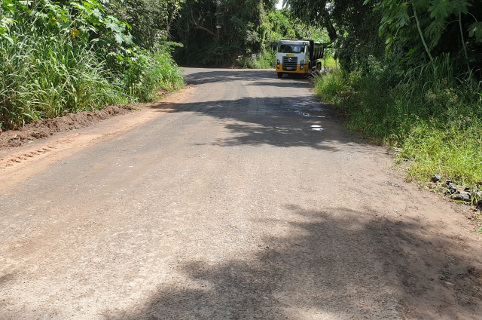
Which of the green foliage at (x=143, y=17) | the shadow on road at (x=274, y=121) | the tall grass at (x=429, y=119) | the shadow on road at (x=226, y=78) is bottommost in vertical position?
the shadow on road at (x=226, y=78)

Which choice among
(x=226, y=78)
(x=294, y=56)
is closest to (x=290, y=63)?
(x=294, y=56)

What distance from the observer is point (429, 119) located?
8461 millimetres

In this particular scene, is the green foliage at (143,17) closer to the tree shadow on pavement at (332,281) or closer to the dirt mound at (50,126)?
the dirt mound at (50,126)

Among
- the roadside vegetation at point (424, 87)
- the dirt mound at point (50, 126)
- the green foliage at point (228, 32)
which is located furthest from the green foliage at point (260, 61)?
the dirt mound at point (50, 126)

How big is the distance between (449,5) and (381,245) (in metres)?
6.11

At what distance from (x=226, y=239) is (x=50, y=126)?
22.1 ft

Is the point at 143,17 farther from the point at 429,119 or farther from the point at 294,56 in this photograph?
the point at 294,56

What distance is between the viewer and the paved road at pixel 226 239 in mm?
2998

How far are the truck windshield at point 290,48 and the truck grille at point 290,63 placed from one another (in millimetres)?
465

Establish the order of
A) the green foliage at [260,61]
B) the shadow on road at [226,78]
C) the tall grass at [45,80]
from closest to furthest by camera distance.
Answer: the tall grass at [45,80] < the shadow on road at [226,78] < the green foliage at [260,61]

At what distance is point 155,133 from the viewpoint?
9180 millimetres

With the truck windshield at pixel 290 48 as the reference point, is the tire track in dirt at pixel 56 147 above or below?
below

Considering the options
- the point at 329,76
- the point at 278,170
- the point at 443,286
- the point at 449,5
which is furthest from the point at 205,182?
the point at 329,76

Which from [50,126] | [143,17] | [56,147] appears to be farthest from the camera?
[143,17]
